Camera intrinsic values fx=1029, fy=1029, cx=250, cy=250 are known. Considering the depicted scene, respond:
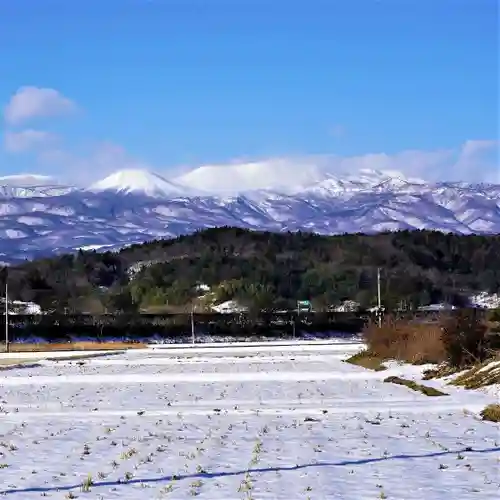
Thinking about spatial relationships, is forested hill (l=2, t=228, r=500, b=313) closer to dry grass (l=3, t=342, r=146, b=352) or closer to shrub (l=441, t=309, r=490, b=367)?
dry grass (l=3, t=342, r=146, b=352)

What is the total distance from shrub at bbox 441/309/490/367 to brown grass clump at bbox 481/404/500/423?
12417 millimetres

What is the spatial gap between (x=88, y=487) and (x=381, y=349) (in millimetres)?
37268

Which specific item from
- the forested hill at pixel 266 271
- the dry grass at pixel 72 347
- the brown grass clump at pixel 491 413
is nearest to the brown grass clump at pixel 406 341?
the brown grass clump at pixel 491 413

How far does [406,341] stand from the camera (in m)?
45.2

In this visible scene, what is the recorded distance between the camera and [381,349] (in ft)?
159

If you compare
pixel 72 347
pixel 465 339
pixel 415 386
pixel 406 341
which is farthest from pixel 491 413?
pixel 72 347

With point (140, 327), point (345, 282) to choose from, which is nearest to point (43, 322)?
point (140, 327)

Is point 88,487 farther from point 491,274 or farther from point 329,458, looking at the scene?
point 491,274

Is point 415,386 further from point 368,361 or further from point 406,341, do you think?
point 368,361

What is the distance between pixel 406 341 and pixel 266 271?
108000 mm

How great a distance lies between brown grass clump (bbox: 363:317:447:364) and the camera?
1513 inches

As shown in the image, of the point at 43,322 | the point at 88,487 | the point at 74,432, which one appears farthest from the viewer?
the point at 43,322

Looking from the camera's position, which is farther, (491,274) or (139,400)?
(491,274)

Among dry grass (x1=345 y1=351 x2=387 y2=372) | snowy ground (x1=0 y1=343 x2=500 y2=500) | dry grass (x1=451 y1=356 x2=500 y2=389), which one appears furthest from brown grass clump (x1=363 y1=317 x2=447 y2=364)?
snowy ground (x1=0 y1=343 x2=500 y2=500)
